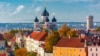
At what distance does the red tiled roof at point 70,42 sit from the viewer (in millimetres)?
42513

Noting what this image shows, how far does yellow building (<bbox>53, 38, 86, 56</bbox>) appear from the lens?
41869 mm

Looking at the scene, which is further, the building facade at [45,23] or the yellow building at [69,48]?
the building facade at [45,23]

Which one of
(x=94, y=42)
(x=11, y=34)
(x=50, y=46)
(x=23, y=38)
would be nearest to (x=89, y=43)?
(x=94, y=42)

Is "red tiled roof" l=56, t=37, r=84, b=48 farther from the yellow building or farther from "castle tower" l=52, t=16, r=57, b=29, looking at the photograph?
"castle tower" l=52, t=16, r=57, b=29

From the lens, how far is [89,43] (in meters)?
41.2

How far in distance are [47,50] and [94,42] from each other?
7.65 metres

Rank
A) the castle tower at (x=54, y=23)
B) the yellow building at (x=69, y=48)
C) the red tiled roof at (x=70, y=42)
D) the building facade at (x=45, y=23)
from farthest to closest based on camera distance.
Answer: the castle tower at (x=54, y=23), the building facade at (x=45, y=23), the red tiled roof at (x=70, y=42), the yellow building at (x=69, y=48)

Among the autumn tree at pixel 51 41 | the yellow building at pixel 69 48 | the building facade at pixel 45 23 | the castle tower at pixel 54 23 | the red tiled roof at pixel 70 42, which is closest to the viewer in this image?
the yellow building at pixel 69 48

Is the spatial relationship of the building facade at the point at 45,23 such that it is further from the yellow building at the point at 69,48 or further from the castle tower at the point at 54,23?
the yellow building at the point at 69,48

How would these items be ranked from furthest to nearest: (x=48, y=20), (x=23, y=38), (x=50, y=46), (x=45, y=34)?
(x=48, y=20)
(x=23, y=38)
(x=45, y=34)
(x=50, y=46)

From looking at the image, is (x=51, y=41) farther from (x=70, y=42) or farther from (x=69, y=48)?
(x=69, y=48)

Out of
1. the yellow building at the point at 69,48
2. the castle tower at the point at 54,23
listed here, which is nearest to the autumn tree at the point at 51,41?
the yellow building at the point at 69,48

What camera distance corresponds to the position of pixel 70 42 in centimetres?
4369

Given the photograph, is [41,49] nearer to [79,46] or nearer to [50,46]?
[50,46]
